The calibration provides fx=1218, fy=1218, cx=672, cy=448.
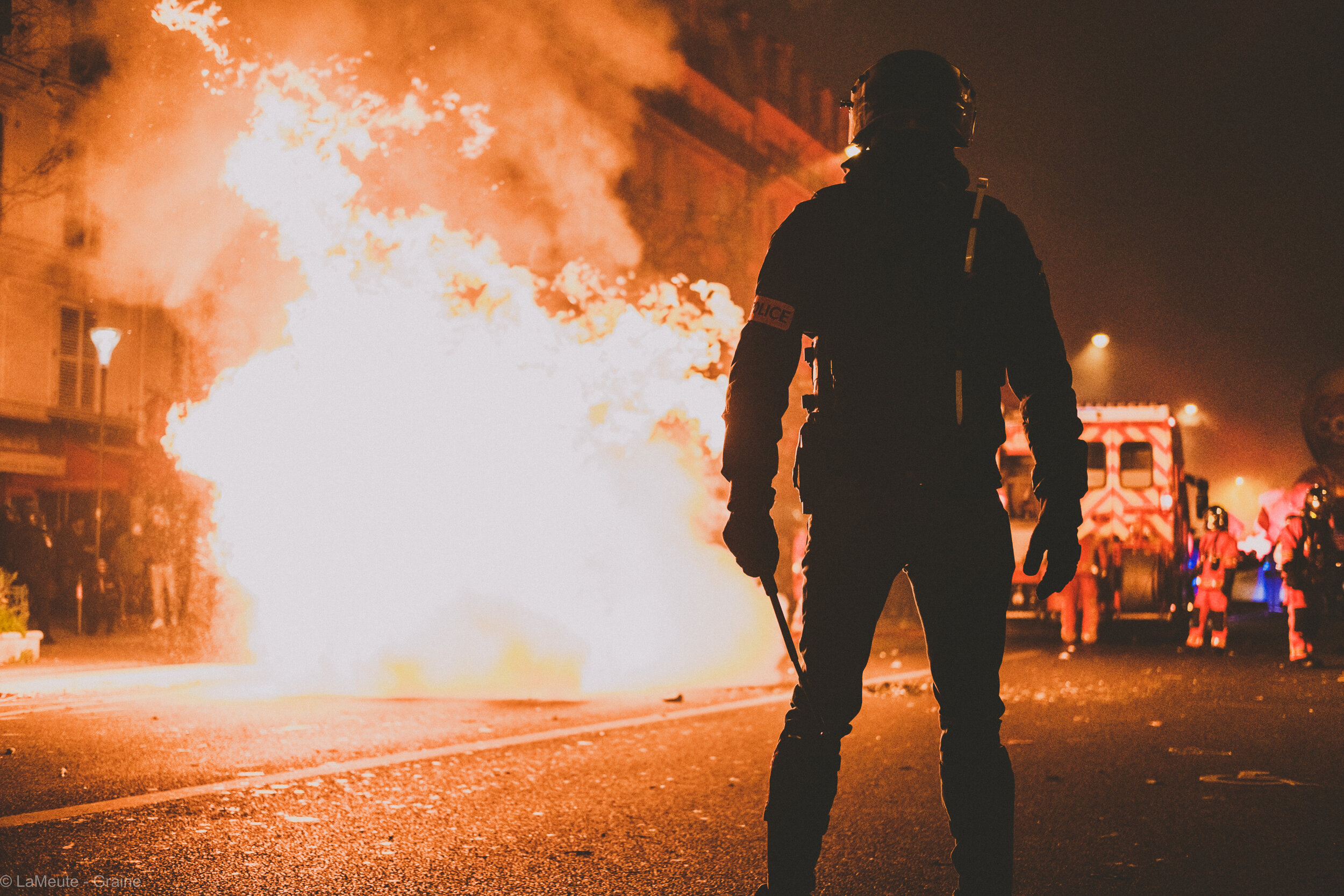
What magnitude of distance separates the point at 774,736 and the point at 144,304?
2582cm

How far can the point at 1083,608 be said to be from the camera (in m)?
17.0

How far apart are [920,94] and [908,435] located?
2.91 ft

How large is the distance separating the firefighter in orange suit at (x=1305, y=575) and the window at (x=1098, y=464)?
15.3 ft

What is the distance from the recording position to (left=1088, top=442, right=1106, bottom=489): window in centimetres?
1864

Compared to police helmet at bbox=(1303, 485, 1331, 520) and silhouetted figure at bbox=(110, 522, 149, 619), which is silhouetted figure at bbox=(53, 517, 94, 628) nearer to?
silhouetted figure at bbox=(110, 522, 149, 619)

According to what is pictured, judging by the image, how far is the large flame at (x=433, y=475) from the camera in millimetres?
10445

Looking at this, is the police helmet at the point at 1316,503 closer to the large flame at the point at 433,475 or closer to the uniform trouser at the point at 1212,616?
the uniform trouser at the point at 1212,616

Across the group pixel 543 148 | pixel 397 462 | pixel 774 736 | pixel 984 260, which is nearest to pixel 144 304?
pixel 543 148

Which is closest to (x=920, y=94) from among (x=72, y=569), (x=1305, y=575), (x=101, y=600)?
(x=1305, y=575)

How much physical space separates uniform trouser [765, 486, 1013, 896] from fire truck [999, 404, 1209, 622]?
14822mm

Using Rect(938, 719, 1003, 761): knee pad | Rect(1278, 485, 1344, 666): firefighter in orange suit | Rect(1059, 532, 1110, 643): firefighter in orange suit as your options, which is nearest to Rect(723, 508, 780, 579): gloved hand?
Rect(938, 719, 1003, 761): knee pad

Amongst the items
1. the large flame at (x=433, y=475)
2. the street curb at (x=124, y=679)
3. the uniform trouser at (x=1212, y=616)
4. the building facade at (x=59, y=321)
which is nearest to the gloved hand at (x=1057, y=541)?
the large flame at (x=433, y=475)

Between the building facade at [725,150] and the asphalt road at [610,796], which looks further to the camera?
the building facade at [725,150]

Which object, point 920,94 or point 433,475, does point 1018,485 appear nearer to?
point 433,475
